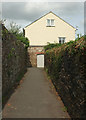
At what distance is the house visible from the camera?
21656 millimetres

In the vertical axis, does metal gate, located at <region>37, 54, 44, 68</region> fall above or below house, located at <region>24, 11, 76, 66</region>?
→ below

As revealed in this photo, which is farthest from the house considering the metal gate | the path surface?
the path surface

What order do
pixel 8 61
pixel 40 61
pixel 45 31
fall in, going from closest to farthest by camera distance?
pixel 8 61, pixel 40 61, pixel 45 31

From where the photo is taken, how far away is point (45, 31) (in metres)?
21.8

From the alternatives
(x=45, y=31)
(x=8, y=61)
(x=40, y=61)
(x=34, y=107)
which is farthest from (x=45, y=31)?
(x=34, y=107)

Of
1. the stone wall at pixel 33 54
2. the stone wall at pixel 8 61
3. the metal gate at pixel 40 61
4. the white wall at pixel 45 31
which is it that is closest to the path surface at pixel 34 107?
the stone wall at pixel 8 61

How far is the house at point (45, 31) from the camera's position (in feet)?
71.1

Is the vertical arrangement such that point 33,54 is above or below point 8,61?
above

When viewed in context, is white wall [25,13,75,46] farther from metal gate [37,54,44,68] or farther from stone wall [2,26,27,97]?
stone wall [2,26,27,97]

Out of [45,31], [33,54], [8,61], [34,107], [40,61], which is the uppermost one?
[45,31]

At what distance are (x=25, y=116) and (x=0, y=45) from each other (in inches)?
117

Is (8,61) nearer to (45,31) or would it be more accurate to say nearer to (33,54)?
(33,54)

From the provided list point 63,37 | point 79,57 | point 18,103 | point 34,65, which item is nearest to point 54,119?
point 18,103

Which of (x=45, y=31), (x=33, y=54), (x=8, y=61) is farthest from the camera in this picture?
(x=45, y=31)
